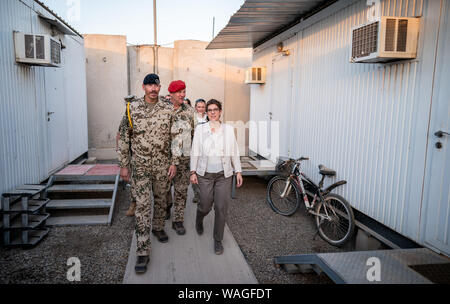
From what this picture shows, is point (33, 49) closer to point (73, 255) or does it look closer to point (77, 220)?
point (77, 220)

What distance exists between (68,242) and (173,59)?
309 inches

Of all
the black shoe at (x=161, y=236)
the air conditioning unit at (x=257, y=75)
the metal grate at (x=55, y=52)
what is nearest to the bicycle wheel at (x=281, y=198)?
the black shoe at (x=161, y=236)

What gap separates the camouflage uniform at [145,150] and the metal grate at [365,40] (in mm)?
2266

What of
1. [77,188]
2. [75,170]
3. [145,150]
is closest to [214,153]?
[145,150]

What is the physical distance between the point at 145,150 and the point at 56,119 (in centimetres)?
380

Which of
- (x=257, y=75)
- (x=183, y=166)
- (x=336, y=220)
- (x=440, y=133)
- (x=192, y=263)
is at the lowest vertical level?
(x=192, y=263)

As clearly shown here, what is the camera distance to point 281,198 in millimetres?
5707

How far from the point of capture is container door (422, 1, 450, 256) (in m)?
2.88

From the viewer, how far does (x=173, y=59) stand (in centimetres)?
1076

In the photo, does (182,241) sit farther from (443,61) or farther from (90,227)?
(443,61)

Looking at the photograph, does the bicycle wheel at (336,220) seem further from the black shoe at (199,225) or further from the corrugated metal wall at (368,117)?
the black shoe at (199,225)

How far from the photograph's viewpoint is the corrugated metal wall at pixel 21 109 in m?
4.29
